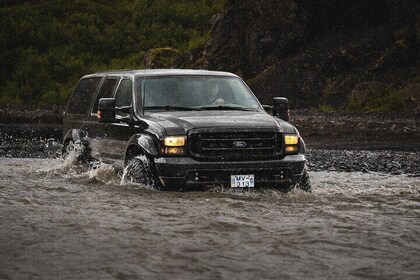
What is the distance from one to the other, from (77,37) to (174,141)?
5189cm

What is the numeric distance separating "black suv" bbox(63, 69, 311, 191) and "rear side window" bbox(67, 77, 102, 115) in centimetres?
80

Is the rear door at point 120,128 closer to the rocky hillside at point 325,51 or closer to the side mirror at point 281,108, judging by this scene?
the side mirror at point 281,108

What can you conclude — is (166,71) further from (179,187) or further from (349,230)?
(349,230)

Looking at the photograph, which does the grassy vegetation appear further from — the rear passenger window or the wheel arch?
the wheel arch

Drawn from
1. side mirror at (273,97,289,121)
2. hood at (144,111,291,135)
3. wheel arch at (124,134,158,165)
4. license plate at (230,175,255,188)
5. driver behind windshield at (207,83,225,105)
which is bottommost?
license plate at (230,175,255,188)

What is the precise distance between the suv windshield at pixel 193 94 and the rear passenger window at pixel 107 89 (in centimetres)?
85

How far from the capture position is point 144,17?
65.2 m

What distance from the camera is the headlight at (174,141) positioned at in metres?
10.2

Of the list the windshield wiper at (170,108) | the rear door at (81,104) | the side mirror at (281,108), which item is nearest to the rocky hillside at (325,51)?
the rear door at (81,104)

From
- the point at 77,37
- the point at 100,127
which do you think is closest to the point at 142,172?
the point at 100,127

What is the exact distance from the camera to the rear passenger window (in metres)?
12.5

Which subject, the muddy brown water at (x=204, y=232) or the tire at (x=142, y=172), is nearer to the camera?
the muddy brown water at (x=204, y=232)

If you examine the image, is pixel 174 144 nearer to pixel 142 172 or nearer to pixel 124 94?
pixel 142 172

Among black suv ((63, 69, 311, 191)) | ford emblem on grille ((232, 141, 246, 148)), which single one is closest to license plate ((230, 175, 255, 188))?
black suv ((63, 69, 311, 191))
